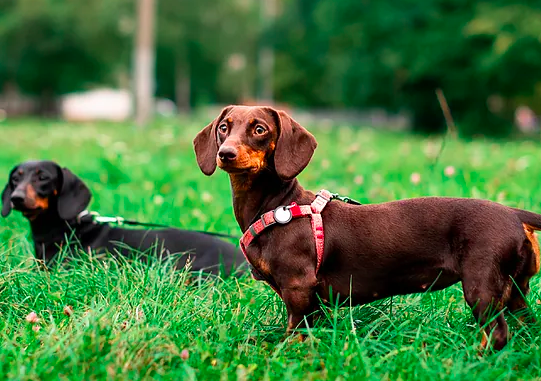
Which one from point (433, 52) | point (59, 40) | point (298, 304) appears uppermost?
point (59, 40)

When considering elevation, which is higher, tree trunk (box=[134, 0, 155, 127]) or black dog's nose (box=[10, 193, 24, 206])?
tree trunk (box=[134, 0, 155, 127])

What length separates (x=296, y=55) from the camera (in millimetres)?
41875

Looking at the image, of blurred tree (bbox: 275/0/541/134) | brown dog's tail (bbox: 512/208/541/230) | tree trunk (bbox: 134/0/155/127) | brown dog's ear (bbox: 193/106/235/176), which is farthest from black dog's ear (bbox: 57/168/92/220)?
Answer: tree trunk (bbox: 134/0/155/127)

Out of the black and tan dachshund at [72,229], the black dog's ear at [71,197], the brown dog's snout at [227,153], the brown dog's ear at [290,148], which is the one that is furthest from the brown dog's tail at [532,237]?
the black dog's ear at [71,197]

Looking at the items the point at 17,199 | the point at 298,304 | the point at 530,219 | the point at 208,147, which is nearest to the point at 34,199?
the point at 17,199

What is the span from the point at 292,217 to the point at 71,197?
2.29 meters

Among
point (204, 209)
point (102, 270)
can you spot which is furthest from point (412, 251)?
point (204, 209)

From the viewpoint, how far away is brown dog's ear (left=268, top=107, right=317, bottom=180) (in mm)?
2762

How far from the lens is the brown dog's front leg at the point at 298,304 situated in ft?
9.01

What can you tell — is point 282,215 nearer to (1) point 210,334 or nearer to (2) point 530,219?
(1) point 210,334


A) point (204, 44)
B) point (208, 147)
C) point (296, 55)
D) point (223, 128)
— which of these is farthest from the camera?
point (296, 55)

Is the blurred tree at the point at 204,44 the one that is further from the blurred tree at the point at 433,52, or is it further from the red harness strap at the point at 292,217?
the red harness strap at the point at 292,217

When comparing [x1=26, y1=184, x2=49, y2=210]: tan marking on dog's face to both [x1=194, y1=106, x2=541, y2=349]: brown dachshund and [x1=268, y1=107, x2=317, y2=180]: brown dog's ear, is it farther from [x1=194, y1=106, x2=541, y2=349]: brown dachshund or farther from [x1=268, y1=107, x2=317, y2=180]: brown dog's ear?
[x1=268, y1=107, x2=317, y2=180]: brown dog's ear

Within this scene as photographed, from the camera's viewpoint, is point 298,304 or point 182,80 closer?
point 298,304
